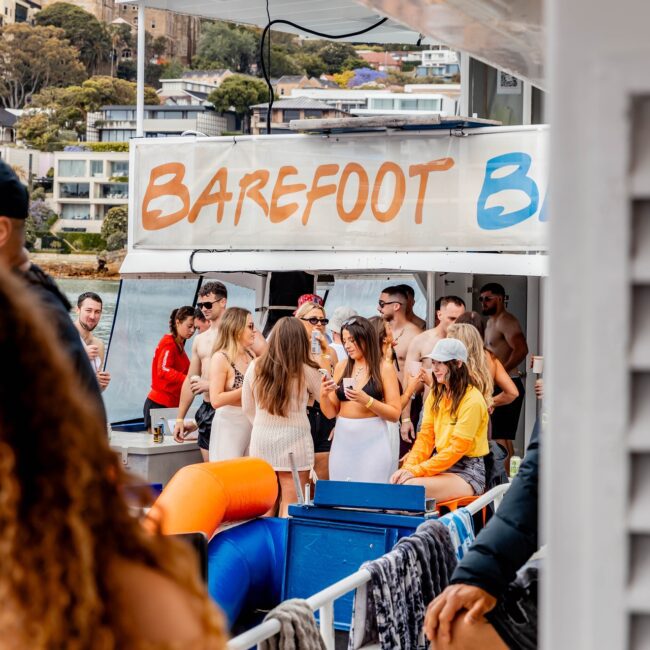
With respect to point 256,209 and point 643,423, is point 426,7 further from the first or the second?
point 256,209

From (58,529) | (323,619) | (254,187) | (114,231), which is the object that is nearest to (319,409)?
(254,187)

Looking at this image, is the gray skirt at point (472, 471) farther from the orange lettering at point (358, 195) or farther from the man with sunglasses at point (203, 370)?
the orange lettering at point (358, 195)

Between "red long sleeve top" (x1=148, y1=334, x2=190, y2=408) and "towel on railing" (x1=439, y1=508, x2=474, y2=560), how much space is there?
203 inches

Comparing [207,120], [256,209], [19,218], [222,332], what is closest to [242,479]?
[222,332]

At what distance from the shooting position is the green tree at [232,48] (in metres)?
140

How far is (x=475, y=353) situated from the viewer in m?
8.04

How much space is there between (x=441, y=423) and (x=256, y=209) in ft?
13.6

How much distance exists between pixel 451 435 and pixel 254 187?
14.5 ft

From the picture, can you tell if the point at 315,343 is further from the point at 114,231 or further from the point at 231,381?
the point at 114,231

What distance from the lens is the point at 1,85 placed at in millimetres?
126125

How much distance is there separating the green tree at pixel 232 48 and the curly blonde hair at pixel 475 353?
13291cm

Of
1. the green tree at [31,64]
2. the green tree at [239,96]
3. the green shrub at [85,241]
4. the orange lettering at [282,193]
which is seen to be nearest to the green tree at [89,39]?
the green tree at [31,64]

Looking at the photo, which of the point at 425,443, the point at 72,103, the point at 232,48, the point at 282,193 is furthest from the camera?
the point at 232,48

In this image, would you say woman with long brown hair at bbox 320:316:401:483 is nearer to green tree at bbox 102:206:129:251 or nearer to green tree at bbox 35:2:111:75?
green tree at bbox 102:206:129:251
